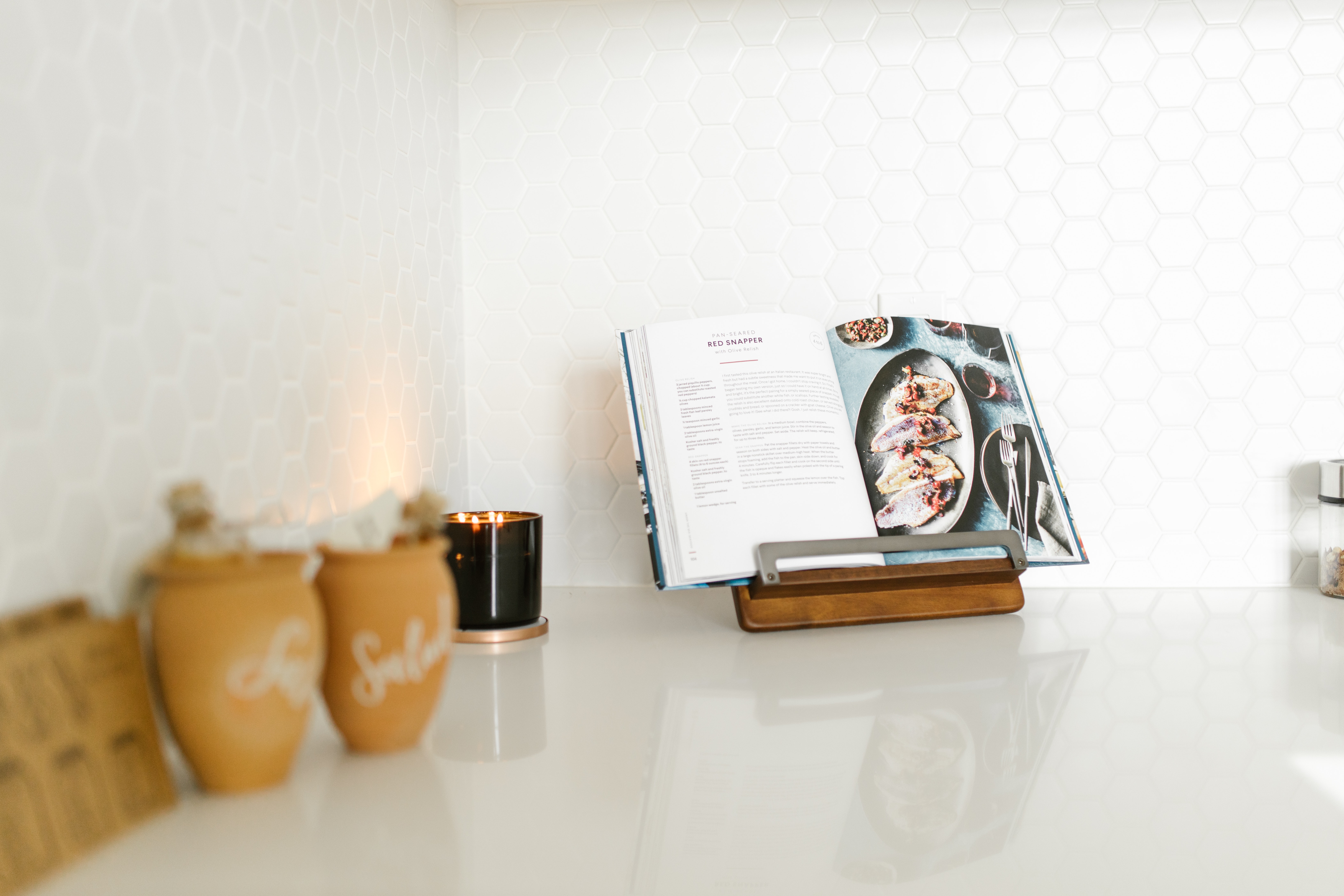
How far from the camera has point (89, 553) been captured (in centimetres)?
54

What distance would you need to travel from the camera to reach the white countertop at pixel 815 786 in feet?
1.50

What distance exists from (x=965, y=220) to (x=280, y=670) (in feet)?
3.53

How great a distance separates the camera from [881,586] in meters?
1.01

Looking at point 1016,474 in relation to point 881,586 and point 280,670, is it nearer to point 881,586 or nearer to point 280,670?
point 881,586

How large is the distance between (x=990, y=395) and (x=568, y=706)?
26.4 inches

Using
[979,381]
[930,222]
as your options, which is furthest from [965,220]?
[979,381]

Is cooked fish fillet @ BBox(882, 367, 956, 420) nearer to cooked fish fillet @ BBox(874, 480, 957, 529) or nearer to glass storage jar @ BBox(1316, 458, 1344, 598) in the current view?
cooked fish fillet @ BBox(874, 480, 957, 529)

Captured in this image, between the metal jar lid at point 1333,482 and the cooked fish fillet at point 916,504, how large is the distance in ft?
1.69

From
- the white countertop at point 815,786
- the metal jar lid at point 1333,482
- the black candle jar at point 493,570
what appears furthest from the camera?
the metal jar lid at point 1333,482

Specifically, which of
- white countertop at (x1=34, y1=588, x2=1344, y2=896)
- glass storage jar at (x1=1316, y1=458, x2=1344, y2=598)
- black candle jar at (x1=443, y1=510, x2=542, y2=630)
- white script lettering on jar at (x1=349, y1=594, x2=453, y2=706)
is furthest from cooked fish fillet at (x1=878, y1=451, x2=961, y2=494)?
white script lettering on jar at (x1=349, y1=594, x2=453, y2=706)

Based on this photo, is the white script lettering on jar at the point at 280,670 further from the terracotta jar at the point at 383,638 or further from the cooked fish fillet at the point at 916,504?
the cooked fish fillet at the point at 916,504

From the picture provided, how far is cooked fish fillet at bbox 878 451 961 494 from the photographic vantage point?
105cm

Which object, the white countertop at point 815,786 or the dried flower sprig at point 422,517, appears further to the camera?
the dried flower sprig at point 422,517

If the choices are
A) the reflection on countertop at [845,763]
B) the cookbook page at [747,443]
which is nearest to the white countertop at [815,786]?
the reflection on countertop at [845,763]
